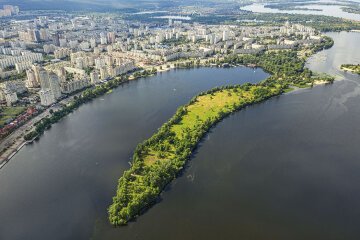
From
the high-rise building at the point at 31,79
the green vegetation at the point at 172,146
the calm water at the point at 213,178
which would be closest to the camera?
the calm water at the point at 213,178

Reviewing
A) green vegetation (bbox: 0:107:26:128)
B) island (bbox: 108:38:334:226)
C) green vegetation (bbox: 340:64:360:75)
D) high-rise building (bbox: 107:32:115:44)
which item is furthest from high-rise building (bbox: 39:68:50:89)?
green vegetation (bbox: 340:64:360:75)

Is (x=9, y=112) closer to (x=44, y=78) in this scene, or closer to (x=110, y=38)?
(x=44, y=78)

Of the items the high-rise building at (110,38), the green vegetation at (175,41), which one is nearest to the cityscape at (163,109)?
the high-rise building at (110,38)

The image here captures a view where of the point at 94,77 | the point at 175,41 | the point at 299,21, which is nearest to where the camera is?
the point at 94,77

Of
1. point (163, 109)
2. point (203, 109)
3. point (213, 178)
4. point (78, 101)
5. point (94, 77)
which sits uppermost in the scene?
point (94, 77)

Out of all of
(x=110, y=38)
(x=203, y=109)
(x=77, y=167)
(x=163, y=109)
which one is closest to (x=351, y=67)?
(x=203, y=109)

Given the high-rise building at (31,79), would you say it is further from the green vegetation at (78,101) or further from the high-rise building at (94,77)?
the green vegetation at (78,101)
